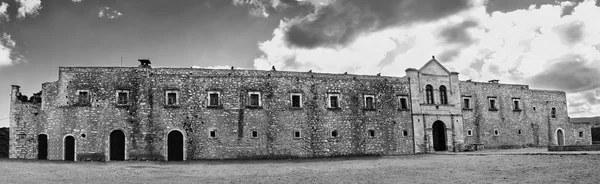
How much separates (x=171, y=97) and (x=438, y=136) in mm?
21774

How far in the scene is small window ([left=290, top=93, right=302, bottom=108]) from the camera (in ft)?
101

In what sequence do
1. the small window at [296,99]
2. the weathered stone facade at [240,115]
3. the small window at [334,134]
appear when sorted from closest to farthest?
the weathered stone facade at [240,115] → the small window at [296,99] → the small window at [334,134]

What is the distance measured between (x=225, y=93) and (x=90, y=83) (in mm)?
9092

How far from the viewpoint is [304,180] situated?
49.2 ft

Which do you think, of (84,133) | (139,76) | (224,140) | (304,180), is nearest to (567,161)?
(304,180)

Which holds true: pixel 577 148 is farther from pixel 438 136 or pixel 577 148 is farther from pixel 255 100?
pixel 255 100

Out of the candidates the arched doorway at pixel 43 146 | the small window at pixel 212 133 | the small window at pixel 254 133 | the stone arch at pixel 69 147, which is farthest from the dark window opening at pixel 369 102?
the arched doorway at pixel 43 146

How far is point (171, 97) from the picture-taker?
95.1ft

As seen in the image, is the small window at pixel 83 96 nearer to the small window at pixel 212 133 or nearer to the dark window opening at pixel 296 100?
the small window at pixel 212 133

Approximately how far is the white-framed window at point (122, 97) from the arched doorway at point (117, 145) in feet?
6.50

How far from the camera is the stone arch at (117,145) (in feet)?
91.7

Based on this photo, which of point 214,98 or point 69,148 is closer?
point 69,148

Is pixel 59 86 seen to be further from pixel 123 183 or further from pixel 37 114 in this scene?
pixel 123 183

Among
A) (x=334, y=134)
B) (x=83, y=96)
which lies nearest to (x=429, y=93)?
(x=334, y=134)
